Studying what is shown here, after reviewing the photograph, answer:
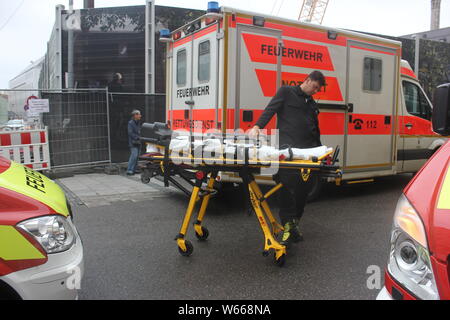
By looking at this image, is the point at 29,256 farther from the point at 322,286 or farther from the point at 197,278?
the point at 322,286

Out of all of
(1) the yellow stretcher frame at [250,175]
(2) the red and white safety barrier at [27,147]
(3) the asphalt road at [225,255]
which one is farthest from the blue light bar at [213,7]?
(2) the red and white safety barrier at [27,147]

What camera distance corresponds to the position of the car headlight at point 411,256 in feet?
6.03

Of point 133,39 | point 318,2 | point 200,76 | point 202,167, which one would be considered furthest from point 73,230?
point 318,2

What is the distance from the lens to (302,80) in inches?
257

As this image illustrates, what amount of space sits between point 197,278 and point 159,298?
0.48 meters

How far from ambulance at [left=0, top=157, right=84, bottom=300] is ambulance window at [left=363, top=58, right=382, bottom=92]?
615cm

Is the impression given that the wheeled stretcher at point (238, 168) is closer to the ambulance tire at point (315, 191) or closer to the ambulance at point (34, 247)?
the ambulance at point (34, 247)

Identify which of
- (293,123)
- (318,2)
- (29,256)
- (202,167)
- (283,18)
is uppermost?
(318,2)

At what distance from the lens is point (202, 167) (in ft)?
13.2

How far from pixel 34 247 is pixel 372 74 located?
6.64 m

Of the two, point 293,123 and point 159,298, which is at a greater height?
point 293,123

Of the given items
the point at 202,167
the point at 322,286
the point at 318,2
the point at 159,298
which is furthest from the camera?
the point at 318,2

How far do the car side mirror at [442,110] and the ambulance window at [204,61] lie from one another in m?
3.90

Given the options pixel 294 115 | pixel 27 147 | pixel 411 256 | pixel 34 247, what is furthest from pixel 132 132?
pixel 411 256
